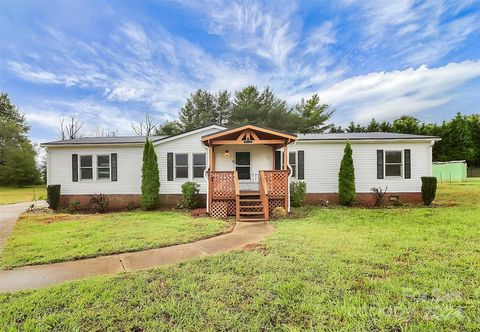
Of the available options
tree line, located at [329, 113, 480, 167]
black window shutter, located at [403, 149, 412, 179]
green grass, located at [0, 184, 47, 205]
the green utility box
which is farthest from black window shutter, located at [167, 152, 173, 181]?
tree line, located at [329, 113, 480, 167]

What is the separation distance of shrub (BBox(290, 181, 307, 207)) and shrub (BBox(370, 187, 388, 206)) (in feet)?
11.0

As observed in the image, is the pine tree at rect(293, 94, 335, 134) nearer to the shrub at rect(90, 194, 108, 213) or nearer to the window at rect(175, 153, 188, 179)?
the window at rect(175, 153, 188, 179)

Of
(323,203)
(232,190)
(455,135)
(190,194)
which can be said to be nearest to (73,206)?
(190,194)

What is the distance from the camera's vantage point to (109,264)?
4.33 metres

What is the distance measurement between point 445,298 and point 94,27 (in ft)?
43.9

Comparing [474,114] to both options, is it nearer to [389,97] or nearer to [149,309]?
[389,97]

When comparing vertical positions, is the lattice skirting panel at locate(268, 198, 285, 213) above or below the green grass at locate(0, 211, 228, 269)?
above

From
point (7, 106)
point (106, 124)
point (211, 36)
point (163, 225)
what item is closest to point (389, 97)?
point (211, 36)

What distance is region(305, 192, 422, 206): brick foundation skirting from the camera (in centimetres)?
1134

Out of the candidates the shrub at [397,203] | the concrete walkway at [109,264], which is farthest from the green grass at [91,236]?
the shrub at [397,203]

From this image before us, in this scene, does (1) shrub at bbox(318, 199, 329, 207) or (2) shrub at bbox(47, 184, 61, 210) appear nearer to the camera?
(2) shrub at bbox(47, 184, 61, 210)

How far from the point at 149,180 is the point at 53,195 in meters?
4.43

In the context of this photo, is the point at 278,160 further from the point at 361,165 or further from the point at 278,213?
the point at 361,165

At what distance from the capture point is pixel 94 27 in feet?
33.2
